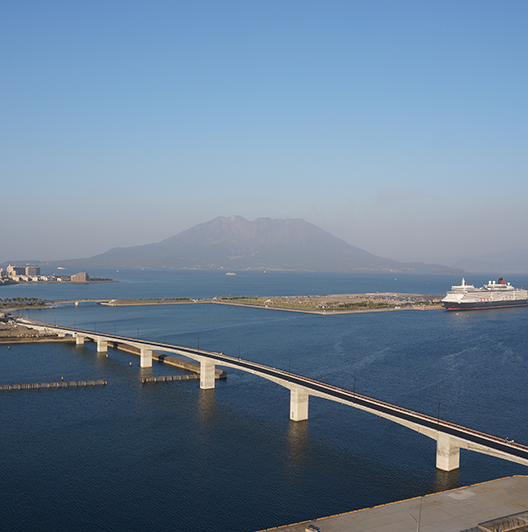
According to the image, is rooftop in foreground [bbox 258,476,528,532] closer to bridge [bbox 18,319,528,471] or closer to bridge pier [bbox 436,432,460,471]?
bridge [bbox 18,319,528,471]

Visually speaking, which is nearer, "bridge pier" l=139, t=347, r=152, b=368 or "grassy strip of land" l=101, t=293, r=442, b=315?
"bridge pier" l=139, t=347, r=152, b=368

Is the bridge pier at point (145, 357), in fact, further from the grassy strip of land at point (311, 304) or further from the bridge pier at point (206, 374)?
the grassy strip of land at point (311, 304)

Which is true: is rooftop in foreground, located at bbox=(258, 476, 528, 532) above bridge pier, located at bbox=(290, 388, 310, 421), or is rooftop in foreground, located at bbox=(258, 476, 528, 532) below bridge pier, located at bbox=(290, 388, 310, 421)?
below

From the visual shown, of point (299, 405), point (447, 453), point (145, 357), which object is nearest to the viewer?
point (447, 453)

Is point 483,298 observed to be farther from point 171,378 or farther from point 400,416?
point 400,416

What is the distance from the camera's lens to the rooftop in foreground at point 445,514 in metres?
30.4

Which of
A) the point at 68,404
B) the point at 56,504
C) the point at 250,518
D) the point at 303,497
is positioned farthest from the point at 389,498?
the point at 68,404

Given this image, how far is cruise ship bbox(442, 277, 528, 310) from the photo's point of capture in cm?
17000

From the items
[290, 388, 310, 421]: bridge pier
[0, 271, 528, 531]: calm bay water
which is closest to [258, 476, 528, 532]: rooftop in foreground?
[0, 271, 528, 531]: calm bay water

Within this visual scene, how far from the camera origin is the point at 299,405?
174ft

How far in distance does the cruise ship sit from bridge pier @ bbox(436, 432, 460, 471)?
13594 centimetres

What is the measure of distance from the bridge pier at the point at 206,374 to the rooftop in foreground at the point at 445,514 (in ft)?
120

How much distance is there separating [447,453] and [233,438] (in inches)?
776

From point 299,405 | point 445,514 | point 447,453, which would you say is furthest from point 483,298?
point 445,514
